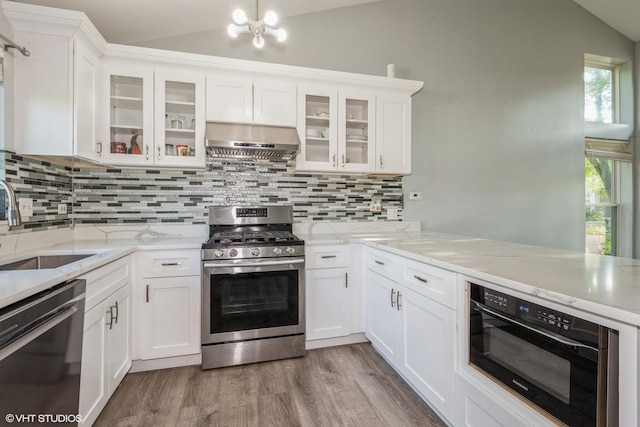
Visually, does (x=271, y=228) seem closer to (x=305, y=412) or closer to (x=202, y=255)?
(x=202, y=255)

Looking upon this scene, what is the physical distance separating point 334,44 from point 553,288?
286 centimetres

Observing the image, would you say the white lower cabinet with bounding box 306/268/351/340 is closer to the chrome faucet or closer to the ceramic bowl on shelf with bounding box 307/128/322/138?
the ceramic bowl on shelf with bounding box 307/128/322/138

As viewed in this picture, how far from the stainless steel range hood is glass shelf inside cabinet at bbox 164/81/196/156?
184 millimetres

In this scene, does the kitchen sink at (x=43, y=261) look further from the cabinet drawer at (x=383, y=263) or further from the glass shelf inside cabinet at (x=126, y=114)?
the cabinet drawer at (x=383, y=263)

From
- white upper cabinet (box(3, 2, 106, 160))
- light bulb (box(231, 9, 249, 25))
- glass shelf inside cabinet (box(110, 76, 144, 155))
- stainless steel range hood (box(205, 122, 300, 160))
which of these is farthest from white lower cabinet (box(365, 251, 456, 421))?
white upper cabinet (box(3, 2, 106, 160))

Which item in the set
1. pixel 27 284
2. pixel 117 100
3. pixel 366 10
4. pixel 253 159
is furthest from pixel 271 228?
pixel 366 10

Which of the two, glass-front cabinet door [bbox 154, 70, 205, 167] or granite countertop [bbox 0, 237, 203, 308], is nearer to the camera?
granite countertop [bbox 0, 237, 203, 308]

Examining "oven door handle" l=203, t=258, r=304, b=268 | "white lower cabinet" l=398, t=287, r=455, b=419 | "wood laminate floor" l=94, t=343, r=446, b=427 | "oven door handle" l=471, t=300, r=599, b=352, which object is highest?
"oven door handle" l=203, t=258, r=304, b=268

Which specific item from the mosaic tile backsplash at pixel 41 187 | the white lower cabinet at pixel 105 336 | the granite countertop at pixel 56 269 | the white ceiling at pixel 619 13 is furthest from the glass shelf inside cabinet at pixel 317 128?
the white ceiling at pixel 619 13

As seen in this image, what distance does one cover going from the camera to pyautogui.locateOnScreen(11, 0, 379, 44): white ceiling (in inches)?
82.8

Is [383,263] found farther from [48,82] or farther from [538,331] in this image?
[48,82]

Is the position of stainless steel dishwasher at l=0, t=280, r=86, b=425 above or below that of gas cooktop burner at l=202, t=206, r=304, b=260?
below

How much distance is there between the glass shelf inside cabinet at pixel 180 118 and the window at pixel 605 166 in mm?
4663

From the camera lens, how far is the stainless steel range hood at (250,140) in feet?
7.54
